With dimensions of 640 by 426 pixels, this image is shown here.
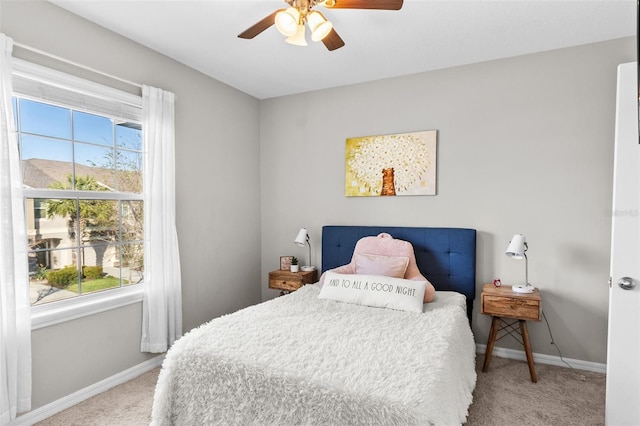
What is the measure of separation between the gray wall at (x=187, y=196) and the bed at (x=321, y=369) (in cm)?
99

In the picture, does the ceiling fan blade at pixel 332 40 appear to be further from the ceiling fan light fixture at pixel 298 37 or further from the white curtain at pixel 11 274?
the white curtain at pixel 11 274

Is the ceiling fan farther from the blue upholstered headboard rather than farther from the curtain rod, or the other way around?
the blue upholstered headboard

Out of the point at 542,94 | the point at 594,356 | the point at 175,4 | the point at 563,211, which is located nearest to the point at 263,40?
the point at 175,4

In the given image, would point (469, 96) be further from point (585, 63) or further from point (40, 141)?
point (40, 141)

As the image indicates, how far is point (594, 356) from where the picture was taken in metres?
2.87

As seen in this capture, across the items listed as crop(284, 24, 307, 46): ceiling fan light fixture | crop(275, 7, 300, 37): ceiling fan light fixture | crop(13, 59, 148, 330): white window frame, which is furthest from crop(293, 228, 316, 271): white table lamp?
crop(275, 7, 300, 37): ceiling fan light fixture

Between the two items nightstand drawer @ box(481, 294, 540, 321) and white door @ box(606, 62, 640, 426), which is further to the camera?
nightstand drawer @ box(481, 294, 540, 321)

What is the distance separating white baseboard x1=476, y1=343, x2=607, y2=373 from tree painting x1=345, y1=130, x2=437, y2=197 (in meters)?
1.52

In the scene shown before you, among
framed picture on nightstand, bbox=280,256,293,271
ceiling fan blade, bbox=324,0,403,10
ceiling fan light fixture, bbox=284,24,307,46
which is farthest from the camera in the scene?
framed picture on nightstand, bbox=280,256,293,271

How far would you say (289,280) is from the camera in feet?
11.9

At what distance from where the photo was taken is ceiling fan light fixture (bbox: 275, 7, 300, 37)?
1.87 metres

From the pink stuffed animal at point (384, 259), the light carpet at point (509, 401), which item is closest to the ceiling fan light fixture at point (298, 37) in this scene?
the pink stuffed animal at point (384, 259)

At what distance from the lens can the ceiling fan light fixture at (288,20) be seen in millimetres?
1869

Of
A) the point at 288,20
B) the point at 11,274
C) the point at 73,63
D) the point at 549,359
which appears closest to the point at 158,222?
the point at 11,274
